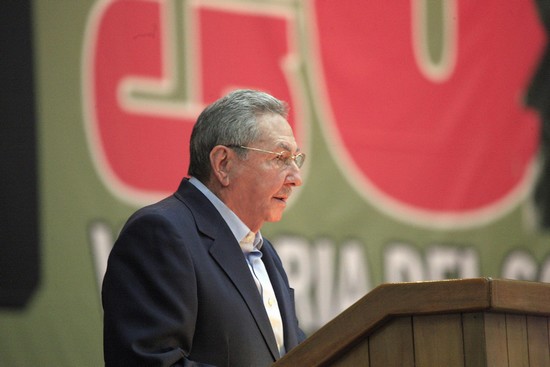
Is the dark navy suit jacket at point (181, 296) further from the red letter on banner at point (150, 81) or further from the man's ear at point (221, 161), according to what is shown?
the red letter on banner at point (150, 81)

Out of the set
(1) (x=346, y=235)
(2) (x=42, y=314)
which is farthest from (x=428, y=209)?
(2) (x=42, y=314)

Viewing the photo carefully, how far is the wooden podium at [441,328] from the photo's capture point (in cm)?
207

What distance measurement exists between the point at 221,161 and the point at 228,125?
0.11 m

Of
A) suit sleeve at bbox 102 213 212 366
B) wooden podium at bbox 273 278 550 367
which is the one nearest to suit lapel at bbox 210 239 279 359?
suit sleeve at bbox 102 213 212 366

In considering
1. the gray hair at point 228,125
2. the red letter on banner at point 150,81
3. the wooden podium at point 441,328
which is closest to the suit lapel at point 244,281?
the gray hair at point 228,125

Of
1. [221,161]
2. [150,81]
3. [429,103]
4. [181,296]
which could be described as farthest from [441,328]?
[429,103]

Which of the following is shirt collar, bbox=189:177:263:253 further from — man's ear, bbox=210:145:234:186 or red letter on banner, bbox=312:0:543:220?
red letter on banner, bbox=312:0:543:220

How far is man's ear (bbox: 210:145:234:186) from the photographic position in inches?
116

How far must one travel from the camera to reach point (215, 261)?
2.75m

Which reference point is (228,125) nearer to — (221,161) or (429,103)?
(221,161)

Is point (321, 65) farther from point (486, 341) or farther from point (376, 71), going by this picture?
point (486, 341)

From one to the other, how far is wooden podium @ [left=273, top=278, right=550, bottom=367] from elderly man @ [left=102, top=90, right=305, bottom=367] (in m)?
0.42

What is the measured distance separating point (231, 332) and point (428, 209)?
7.16 feet

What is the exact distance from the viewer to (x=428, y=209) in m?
4.66
